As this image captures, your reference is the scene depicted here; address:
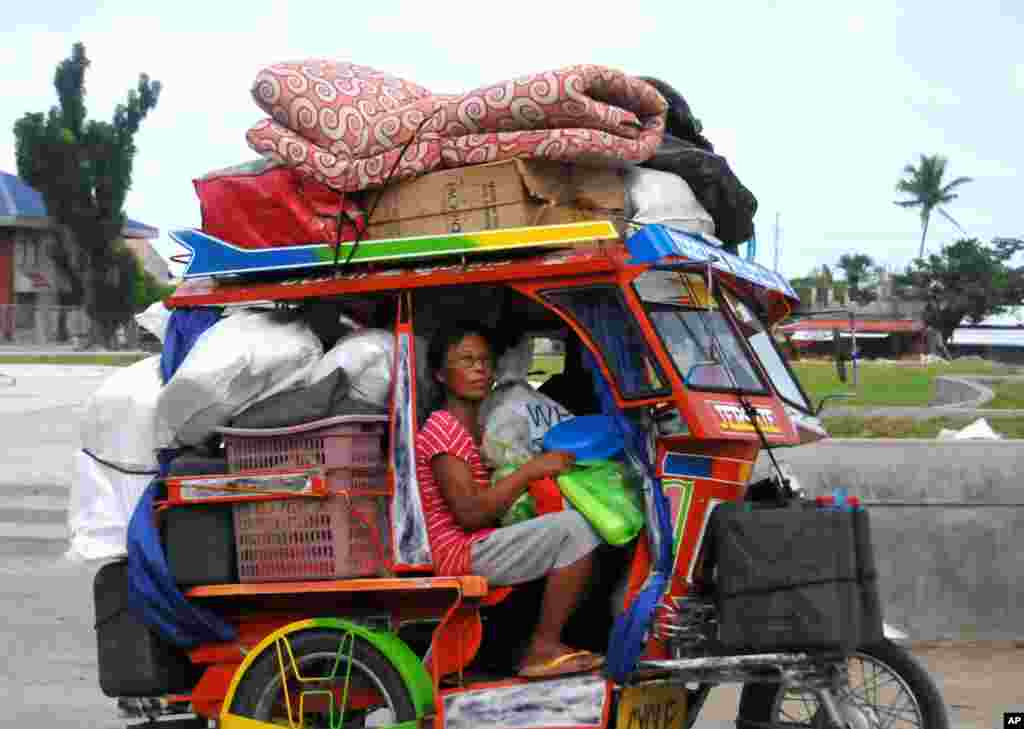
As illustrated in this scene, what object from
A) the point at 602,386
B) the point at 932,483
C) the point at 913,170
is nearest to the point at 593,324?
the point at 602,386

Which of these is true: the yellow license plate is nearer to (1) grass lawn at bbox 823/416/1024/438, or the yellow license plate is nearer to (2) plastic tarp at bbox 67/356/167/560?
(2) plastic tarp at bbox 67/356/167/560

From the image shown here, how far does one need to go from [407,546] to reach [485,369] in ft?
2.08

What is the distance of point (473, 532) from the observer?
207 inches

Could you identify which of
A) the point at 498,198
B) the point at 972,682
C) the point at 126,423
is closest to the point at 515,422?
the point at 498,198

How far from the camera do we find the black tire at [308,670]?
518 cm

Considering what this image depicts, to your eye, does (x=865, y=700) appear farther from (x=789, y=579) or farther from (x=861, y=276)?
(x=861, y=276)

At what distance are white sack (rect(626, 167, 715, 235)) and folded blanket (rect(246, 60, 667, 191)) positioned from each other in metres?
0.09

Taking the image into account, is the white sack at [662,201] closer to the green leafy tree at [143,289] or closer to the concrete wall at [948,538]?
the concrete wall at [948,538]

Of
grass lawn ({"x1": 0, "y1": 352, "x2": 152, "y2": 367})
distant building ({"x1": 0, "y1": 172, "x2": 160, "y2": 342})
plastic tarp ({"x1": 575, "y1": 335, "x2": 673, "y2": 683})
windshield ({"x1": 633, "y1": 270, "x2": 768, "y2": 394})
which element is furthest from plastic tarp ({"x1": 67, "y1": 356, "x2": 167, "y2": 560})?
distant building ({"x1": 0, "y1": 172, "x2": 160, "y2": 342})

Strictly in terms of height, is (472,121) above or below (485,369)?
above

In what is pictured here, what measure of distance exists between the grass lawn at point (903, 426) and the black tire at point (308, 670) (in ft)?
25.9

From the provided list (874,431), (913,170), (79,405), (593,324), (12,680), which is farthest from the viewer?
(913,170)

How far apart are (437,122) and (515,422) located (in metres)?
1.00

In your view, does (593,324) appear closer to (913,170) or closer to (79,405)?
(79,405)
